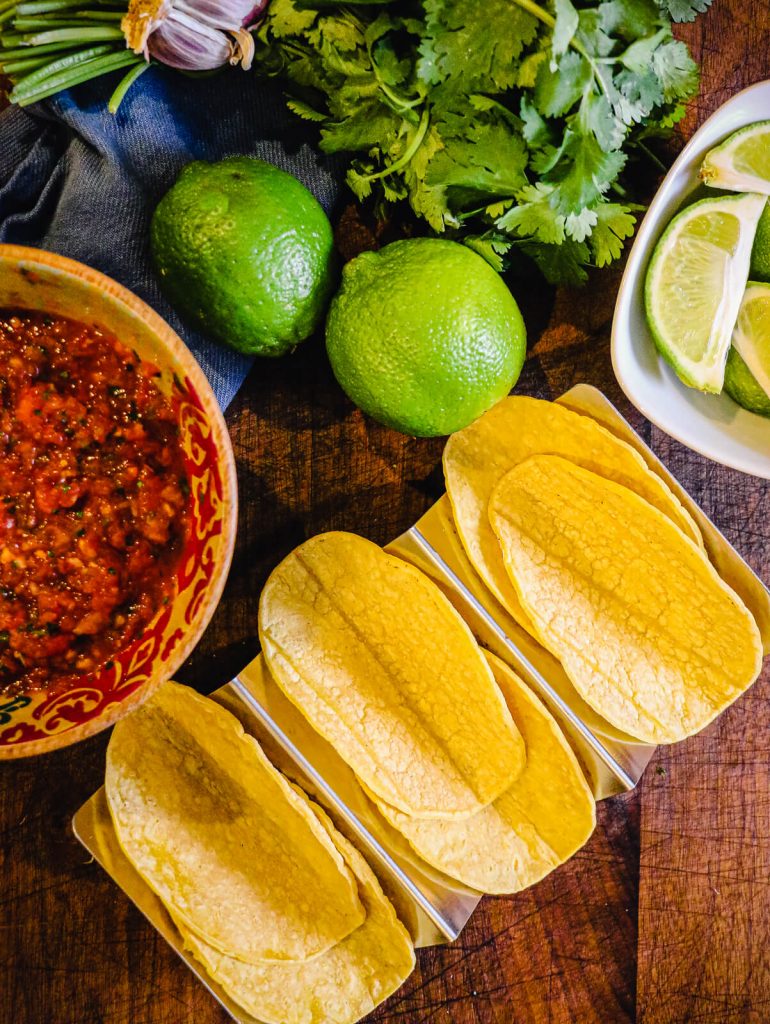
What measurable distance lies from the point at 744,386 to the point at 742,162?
1.33 feet

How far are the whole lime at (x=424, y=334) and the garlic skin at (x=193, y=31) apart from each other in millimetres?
438

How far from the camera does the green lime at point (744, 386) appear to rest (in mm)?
1596

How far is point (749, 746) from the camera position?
1857mm

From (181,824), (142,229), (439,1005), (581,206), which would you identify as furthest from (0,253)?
(439,1005)

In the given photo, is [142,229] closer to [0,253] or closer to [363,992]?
[0,253]

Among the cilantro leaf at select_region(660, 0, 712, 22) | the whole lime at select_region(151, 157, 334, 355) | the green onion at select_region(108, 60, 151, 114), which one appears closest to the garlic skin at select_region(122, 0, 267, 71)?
the green onion at select_region(108, 60, 151, 114)

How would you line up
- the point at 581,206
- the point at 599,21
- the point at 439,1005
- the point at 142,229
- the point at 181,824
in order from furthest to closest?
the point at 439,1005
the point at 181,824
the point at 142,229
the point at 581,206
the point at 599,21

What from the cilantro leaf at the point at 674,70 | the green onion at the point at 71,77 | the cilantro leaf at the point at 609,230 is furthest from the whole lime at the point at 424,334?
the green onion at the point at 71,77

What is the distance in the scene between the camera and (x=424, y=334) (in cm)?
145

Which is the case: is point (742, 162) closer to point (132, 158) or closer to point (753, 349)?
point (753, 349)

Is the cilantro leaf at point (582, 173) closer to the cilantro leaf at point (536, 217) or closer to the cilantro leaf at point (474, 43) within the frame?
the cilantro leaf at point (536, 217)

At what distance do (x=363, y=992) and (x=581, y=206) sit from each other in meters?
1.57

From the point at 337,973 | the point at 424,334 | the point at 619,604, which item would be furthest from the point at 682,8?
the point at 337,973

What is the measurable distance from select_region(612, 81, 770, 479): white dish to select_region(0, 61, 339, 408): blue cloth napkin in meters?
0.62
